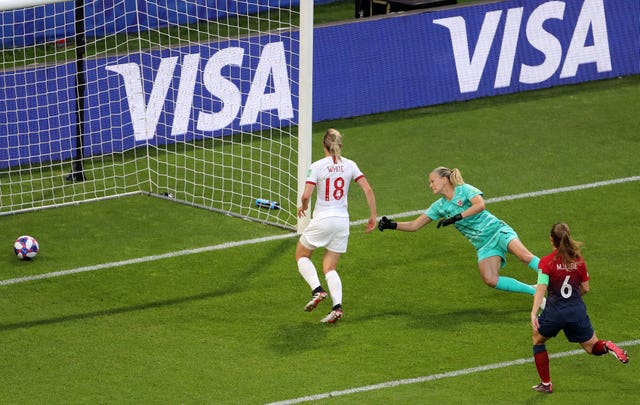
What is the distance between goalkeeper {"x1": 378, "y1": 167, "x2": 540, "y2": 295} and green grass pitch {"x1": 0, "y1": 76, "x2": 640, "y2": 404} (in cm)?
41

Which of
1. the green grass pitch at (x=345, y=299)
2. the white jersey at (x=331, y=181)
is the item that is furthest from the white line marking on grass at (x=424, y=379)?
the white jersey at (x=331, y=181)

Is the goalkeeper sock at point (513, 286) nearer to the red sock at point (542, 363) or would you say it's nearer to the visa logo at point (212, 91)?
the red sock at point (542, 363)

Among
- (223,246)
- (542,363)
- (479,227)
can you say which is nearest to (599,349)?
(542,363)

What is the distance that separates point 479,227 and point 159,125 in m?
6.93

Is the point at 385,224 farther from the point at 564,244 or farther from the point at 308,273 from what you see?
the point at 564,244

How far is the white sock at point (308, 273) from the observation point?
13.8m

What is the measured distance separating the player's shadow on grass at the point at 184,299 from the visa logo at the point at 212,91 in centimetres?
418

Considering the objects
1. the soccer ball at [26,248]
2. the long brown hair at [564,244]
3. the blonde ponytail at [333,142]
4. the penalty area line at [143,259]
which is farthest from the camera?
the soccer ball at [26,248]

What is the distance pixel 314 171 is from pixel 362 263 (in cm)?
231

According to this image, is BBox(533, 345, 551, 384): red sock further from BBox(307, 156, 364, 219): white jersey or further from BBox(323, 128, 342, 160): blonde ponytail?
BBox(323, 128, 342, 160): blonde ponytail

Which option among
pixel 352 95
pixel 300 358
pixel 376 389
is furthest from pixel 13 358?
pixel 352 95

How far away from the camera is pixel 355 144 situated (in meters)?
20.1

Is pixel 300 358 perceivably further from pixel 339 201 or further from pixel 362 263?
pixel 362 263

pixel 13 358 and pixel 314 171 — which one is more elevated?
pixel 314 171
